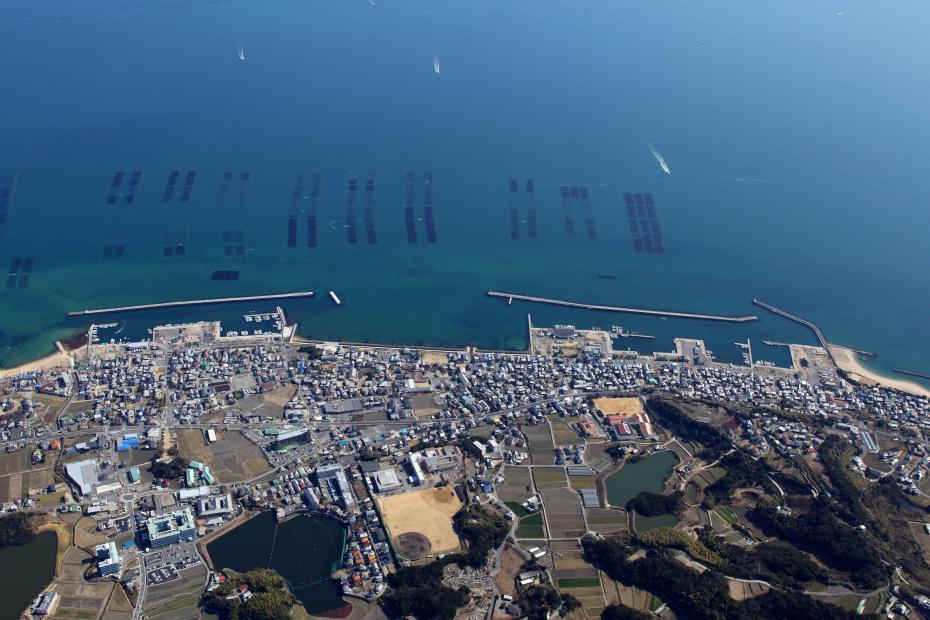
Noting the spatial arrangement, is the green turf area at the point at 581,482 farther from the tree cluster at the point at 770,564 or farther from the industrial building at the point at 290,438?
the industrial building at the point at 290,438

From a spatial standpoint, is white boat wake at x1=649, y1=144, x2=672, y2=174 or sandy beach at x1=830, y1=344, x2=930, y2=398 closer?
sandy beach at x1=830, y1=344, x2=930, y2=398

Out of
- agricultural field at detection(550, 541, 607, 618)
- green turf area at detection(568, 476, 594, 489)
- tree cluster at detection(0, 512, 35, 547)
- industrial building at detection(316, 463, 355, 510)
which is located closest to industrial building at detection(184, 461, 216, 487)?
industrial building at detection(316, 463, 355, 510)

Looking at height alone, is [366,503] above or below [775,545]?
above

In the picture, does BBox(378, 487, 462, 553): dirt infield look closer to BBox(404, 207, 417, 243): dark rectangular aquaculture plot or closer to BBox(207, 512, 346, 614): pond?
BBox(207, 512, 346, 614): pond

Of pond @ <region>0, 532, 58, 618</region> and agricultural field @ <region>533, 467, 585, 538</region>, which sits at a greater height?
pond @ <region>0, 532, 58, 618</region>

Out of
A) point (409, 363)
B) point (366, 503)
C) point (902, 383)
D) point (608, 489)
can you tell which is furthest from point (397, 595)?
point (902, 383)

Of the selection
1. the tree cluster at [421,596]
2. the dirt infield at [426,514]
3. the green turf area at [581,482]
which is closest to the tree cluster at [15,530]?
the dirt infield at [426,514]

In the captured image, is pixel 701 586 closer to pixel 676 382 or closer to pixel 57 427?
pixel 676 382
